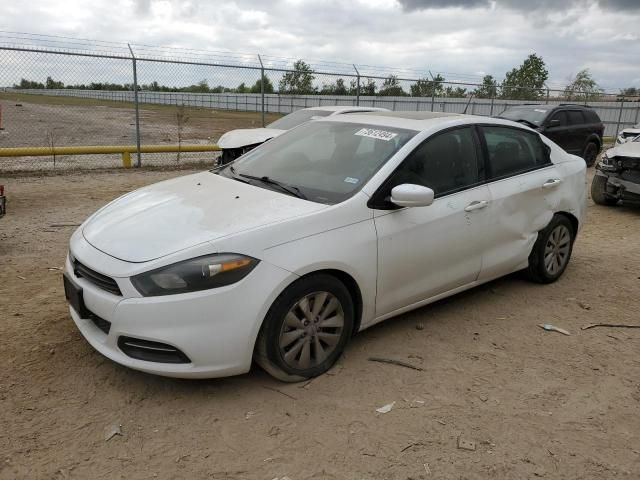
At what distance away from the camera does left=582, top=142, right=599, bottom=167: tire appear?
14660mm

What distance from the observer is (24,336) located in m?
3.72

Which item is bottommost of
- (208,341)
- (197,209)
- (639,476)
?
(639,476)

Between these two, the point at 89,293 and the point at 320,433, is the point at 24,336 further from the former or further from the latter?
the point at 320,433

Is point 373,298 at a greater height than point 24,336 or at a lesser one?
greater

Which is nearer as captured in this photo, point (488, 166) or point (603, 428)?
point (603, 428)

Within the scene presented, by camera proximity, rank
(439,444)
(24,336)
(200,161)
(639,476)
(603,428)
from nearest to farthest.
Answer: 1. (639,476)
2. (439,444)
3. (603,428)
4. (24,336)
5. (200,161)

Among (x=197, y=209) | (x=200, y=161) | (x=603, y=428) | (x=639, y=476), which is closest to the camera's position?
(x=639, y=476)

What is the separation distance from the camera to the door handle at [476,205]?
4047mm

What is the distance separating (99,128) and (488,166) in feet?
75.9

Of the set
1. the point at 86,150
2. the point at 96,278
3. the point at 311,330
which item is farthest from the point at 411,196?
the point at 86,150

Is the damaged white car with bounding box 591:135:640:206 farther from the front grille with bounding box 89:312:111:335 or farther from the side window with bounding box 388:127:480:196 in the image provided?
the front grille with bounding box 89:312:111:335

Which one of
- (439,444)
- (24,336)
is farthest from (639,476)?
(24,336)

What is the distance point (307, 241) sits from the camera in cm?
317

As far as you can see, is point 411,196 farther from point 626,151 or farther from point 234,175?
point 626,151
